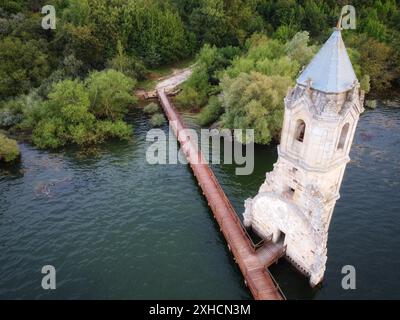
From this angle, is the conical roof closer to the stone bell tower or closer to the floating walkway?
the stone bell tower

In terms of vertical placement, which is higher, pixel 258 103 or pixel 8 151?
pixel 258 103

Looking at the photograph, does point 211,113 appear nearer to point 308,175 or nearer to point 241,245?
point 241,245

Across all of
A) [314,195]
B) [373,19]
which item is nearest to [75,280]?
[314,195]

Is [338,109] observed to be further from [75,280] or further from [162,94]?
[162,94]

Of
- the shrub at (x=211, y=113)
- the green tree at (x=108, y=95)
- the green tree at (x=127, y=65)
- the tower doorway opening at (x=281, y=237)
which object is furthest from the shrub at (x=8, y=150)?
the tower doorway opening at (x=281, y=237)

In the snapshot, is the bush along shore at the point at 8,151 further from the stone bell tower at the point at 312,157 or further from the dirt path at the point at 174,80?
the stone bell tower at the point at 312,157

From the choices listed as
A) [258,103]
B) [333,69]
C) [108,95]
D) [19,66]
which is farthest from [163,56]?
[333,69]
